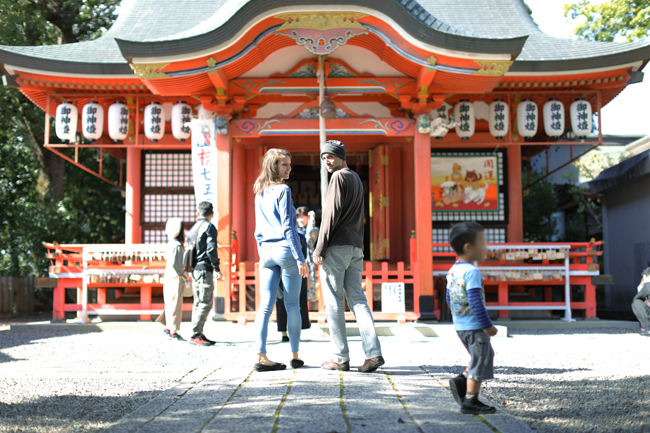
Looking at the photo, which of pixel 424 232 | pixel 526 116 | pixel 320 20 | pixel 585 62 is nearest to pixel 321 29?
pixel 320 20

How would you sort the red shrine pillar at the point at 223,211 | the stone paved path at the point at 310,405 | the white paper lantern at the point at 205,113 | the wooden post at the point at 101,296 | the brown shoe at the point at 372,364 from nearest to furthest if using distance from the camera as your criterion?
the stone paved path at the point at 310,405, the brown shoe at the point at 372,364, the red shrine pillar at the point at 223,211, the white paper lantern at the point at 205,113, the wooden post at the point at 101,296

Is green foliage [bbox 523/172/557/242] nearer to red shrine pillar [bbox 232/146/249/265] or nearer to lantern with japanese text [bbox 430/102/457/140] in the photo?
lantern with japanese text [bbox 430/102/457/140]

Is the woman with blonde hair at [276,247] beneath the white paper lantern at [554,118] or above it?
beneath

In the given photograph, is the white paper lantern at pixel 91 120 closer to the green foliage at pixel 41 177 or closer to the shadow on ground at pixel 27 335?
the shadow on ground at pixel 27 335

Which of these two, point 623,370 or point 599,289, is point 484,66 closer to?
point 623,370

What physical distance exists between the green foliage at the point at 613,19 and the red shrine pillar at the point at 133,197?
32.8ft

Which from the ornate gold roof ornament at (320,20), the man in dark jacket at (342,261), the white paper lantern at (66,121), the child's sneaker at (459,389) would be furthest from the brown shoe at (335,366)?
the white paper lantern at (66,121)

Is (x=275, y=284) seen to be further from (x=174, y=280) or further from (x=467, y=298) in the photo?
(x=174, y=280)

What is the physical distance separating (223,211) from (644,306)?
640 centimetres

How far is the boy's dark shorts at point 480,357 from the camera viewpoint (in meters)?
3.07

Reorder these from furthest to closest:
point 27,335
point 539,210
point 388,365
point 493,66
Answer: point 539,210
point 27,335
point 493,66
point 388,365

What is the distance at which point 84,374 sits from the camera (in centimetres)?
471

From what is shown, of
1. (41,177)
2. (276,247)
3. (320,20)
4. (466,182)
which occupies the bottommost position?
(276,247)

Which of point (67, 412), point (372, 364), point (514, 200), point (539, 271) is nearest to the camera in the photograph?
point (67, 412)
